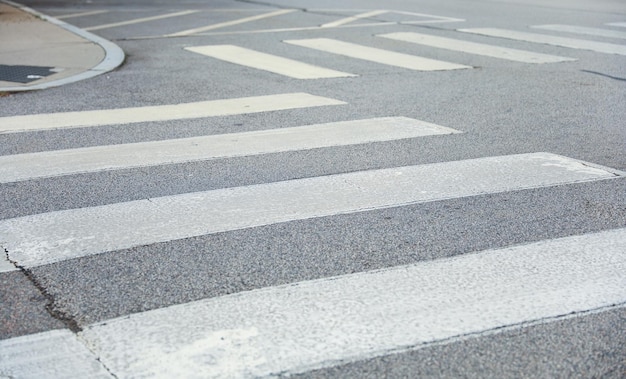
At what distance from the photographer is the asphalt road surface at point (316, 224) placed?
3402 mm

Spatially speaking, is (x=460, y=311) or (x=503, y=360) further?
(x=460, y=311)

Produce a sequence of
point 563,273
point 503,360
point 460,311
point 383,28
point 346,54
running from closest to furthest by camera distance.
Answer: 1. point 503,360
2. point 460,311
3. point 563,273
4. point 346,54
5. point 383,28

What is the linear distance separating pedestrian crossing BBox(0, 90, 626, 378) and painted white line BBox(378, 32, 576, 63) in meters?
→ 5.08

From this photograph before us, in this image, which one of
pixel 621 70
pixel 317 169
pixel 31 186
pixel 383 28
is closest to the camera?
pixel 31 186

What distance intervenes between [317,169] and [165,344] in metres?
2.72

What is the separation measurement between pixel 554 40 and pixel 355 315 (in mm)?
10148

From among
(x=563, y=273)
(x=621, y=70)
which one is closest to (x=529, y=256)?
(x=563, y=273)

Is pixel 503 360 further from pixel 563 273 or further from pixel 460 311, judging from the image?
pixel 563 273

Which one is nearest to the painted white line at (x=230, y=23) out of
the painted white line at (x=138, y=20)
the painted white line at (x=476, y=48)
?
the painted white line at (x=138, y=20)

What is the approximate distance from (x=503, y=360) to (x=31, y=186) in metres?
3.32

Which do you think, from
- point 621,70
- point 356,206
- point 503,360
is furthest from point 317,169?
point 621,70

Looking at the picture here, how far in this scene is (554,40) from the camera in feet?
42.4

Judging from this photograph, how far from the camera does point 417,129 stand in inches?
282

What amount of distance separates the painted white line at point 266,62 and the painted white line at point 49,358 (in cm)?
657
